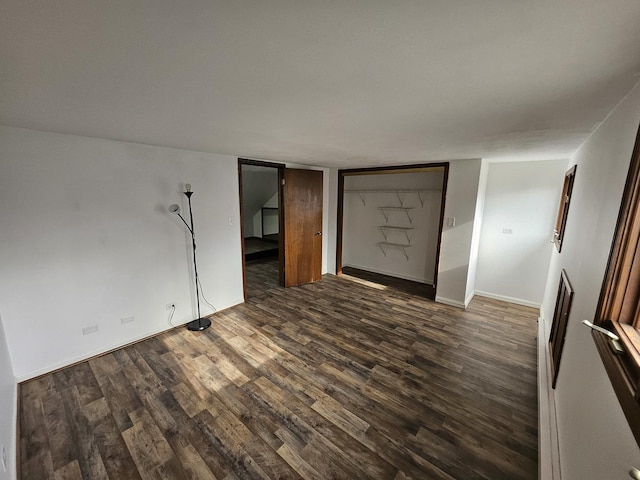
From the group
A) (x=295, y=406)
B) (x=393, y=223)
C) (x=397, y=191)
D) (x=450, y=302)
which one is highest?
(x=397, y=191)

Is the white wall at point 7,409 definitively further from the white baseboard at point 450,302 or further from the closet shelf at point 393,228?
the closet shelf at point 393,228

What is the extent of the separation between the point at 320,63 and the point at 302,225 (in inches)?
142

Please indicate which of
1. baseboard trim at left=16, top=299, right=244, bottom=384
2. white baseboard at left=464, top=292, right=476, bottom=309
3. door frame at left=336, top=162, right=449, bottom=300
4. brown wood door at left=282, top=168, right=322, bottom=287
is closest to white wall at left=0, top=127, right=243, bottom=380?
baseboard trim at left=16, top=299, right=244, bottom=384

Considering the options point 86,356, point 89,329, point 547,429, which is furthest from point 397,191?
point 86,356

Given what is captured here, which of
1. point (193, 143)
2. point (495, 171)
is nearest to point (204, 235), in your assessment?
point (193, 143)

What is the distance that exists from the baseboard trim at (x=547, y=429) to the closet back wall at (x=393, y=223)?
269 centimetres

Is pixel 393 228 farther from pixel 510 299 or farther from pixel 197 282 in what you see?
pixel 197 282

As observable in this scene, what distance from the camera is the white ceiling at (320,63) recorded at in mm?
696

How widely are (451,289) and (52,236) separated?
4.74m

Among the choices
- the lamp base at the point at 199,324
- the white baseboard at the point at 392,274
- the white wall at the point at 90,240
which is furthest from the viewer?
the white baseboard at the point at 392,274

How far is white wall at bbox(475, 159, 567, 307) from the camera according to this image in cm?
360

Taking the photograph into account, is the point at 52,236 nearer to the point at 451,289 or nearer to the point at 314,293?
the point at 314,293

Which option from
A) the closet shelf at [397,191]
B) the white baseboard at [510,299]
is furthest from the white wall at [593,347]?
the closet shelf at [397,191]

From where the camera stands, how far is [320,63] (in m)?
0.97
